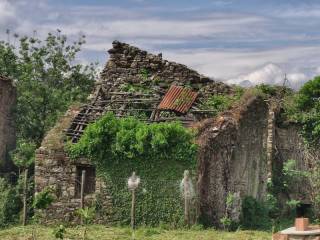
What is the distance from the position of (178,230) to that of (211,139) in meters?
2.54

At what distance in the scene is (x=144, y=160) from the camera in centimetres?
1809

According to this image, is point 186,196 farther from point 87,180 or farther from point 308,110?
point 308,110

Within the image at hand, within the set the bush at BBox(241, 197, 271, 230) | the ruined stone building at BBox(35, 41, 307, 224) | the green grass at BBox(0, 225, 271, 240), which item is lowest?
the green grass at BBox(0, 225, 271, 240)

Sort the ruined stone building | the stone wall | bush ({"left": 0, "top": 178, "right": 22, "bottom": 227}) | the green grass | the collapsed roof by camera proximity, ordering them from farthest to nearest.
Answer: the stone wall, the collapsed roof, bush ({"left": 0, "top": 178, "right": 22, "bottom": 227}), the ruined stone building, the green grass

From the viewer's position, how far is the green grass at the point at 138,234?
16.0 meters

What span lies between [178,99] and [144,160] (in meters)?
2.72

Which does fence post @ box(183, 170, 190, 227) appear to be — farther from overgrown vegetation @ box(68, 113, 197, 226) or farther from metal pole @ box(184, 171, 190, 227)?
overgrown vegetation @ box(68, 113, 197, 226)

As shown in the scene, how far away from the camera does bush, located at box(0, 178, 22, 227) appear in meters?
19.2

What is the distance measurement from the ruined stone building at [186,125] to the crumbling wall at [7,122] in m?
3.05

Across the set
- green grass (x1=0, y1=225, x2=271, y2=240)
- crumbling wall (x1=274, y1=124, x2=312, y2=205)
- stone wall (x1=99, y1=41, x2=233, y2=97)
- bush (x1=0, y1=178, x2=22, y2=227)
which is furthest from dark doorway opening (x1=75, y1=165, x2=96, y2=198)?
crumbling wall (x1=274, y1=124, x2=312, y2=205)

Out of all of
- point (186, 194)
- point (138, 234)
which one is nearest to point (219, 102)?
point (186, 194)

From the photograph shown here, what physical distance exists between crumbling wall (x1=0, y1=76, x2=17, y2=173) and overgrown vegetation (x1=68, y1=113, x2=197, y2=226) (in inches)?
193

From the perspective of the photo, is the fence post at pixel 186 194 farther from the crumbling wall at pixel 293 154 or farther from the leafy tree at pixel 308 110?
the leafy tree at pixel 308 110

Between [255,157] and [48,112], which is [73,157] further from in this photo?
[48,112]
